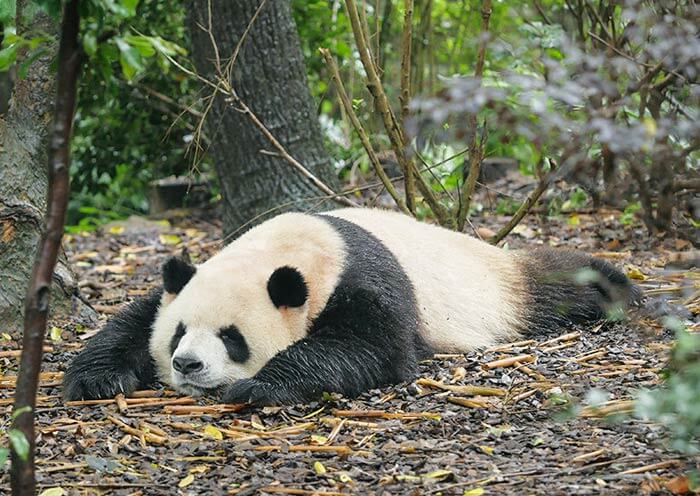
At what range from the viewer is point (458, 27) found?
11367 mm

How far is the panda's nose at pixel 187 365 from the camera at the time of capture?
4191mm

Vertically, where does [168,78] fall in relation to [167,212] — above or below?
above

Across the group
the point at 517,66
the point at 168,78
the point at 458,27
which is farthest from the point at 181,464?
the point at 458,27

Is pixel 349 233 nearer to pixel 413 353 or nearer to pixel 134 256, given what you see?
pixel 413 353

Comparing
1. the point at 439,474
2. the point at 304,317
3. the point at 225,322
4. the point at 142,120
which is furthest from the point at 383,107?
the point at 142,120

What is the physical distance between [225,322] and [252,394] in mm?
375

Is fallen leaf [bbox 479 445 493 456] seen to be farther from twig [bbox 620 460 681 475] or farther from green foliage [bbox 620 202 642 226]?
green foliage [bbox 620 202 642 226]

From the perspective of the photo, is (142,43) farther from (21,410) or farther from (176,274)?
(176,274)

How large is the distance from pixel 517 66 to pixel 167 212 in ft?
14.3

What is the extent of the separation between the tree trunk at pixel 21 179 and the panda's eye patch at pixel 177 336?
135 cm

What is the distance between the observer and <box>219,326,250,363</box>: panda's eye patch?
4359mm

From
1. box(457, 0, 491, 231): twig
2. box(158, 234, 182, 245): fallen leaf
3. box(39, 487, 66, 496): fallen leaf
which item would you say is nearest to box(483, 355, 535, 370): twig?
box(457, 0, 491, 231): twig

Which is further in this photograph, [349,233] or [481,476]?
[349,233]

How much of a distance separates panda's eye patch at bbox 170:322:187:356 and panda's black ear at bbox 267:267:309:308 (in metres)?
0.44
